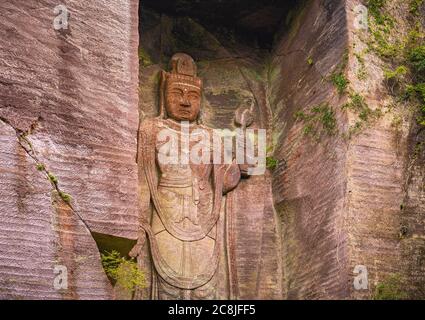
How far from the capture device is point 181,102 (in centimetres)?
1263

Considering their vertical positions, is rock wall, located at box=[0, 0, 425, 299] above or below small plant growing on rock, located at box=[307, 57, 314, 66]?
below

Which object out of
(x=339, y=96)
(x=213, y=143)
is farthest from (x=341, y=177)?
(x=213, y=143)

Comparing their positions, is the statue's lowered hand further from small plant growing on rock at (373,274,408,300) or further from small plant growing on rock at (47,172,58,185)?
small plant growing on rock at (373,274,408,300)

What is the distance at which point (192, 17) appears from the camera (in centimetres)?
1362

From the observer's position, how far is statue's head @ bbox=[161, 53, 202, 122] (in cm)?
1263

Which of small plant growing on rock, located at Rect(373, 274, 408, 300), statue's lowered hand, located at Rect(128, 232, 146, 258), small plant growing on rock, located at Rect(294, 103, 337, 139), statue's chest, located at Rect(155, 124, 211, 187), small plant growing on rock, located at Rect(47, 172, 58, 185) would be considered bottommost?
small plant growing on rock, located at Rect(373, 274, 408, 300)

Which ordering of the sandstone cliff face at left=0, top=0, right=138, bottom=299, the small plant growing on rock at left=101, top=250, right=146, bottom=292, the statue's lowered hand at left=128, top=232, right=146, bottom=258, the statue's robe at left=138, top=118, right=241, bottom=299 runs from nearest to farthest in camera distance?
the sandstone cliff face at left=0, top=0, right=138, bottom=299, the small plant growing on rock at left=101, top=250, right=146, bottom=292, the statue's lowered hand at left=128, top=232, right=146, bottom=258, the statue's robe at left=138, top=118, right=241, bottom=299

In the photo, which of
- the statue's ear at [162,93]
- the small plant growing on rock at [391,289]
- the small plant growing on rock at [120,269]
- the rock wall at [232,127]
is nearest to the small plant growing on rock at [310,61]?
the rock wall at [232,127]

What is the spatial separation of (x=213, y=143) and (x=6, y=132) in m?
3.31

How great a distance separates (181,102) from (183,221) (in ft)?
4.84

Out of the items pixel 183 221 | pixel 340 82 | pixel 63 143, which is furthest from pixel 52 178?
pixel 340 82

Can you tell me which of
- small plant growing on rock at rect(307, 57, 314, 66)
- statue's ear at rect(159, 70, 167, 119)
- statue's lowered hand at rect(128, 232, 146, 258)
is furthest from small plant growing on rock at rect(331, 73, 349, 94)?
statue's lowered hand at rect(128, 232, 146, 258)

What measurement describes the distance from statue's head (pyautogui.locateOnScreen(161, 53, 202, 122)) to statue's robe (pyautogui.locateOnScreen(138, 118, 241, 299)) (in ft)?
0.56

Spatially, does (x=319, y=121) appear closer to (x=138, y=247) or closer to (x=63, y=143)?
(x=138, y=247)
